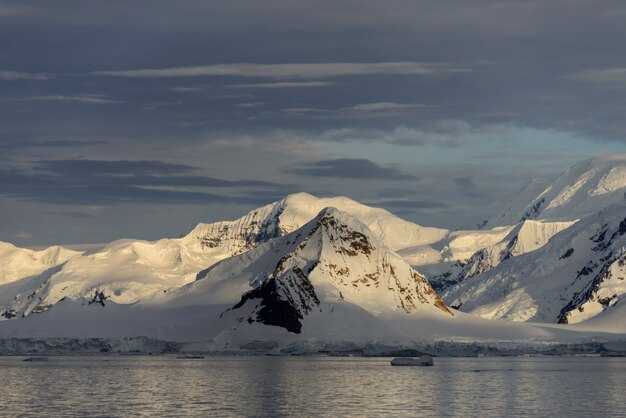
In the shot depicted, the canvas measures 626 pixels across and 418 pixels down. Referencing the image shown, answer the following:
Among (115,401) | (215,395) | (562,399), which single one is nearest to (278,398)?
(215,395)

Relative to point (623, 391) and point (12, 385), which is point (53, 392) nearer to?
point (12, 385)

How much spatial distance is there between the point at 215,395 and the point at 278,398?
9288 millimetres

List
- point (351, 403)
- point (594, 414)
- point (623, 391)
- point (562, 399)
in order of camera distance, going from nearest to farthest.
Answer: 1. point (594, 414)
2. point (351, 403)
3. point (562, 399)
4. point (623, 391)

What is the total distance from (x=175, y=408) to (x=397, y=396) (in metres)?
33.2

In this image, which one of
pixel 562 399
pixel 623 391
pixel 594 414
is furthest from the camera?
pixel 623 391

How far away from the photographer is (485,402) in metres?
161

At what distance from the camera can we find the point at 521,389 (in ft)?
615

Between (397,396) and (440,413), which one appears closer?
(440,413)

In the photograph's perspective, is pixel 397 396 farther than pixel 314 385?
No

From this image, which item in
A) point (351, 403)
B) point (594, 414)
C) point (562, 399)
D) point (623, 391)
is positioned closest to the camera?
point (594, 414)

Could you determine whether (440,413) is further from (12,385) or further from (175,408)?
(12,385)

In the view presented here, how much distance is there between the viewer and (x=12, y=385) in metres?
190

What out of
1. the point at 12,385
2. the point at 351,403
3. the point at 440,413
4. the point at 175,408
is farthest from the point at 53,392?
the point at 440,413

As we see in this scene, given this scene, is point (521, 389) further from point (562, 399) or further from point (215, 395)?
point (215, 395)
